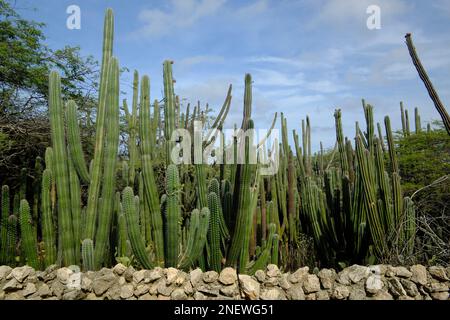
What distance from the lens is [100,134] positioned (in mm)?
4523

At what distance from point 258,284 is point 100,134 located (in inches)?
91.1

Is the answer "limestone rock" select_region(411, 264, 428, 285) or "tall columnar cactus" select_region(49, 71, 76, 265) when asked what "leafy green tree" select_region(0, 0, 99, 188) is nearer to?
"tall columnar cactus" select_region(49, 71, 76, 265)

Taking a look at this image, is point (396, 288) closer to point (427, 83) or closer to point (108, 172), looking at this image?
point (427, 83)

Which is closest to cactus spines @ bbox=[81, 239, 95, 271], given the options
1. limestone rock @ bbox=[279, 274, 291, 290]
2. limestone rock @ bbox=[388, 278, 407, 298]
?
limestone rock @ bbox=[279, 274, 291, 290]

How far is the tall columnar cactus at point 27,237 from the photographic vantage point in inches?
183

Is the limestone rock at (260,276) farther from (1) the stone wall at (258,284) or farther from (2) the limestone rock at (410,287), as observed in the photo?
(2) the limestone rock at (410,287)

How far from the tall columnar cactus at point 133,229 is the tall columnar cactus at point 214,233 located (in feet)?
2.26

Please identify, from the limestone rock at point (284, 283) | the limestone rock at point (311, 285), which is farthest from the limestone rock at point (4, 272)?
the limestone rock at point (311, 285)

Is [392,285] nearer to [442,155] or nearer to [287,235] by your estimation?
[287,235]

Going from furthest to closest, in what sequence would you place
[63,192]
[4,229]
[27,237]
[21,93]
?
1. [21,93]
2. [4,229]
3. [27,237]
4. [63,192]

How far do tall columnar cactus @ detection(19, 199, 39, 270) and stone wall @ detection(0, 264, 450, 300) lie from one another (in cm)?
64

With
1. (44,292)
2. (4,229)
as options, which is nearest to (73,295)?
(44,292)

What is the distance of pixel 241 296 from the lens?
4.04 metres
